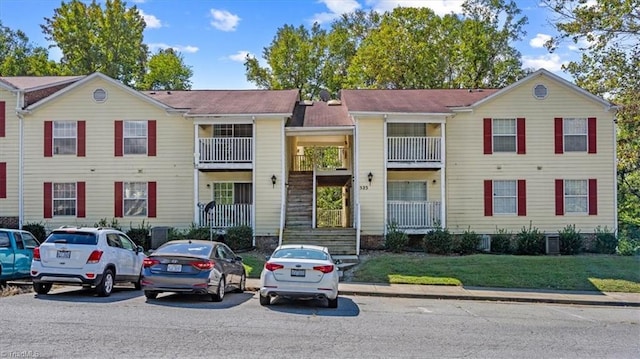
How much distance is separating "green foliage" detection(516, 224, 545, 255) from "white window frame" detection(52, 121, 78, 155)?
19056mm

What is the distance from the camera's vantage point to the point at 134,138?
24.8 m

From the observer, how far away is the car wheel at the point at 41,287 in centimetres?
1300

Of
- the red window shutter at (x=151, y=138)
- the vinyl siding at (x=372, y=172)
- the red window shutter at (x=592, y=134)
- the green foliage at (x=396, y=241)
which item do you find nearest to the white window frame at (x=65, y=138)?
the red window shutter at (x=151, y=138)

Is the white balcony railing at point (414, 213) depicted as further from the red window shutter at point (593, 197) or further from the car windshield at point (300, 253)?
the car windshield at point (300, 253)

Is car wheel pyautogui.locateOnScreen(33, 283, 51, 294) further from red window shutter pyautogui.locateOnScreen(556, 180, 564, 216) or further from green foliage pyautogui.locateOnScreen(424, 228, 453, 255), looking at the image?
red window shutter pyautogui.locateOnScreen(556, 180, 564, 216)

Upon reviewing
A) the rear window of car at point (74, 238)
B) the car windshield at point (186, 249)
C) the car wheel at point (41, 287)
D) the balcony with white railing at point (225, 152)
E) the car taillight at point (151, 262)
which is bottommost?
the car wheel at point (41, 287)

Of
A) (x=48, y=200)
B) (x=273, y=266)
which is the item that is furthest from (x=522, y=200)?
(x=48, y=200)

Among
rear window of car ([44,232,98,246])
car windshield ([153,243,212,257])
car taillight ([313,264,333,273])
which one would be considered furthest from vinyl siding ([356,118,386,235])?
rear window of car ([44,232,98,246])

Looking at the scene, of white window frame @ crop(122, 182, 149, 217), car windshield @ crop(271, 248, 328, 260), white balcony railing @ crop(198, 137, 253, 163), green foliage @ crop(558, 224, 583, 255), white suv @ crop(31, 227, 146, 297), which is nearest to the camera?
white suv @ crop(31, 227, 146, 297)

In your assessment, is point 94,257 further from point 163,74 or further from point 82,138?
point 163,74

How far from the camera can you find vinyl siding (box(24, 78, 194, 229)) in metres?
24.6

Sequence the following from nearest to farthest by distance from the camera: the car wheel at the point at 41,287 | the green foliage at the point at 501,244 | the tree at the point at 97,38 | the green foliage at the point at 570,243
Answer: the car wheel at the point at 41,287 < the green foliage at the point at 570,243 < the green foliage at the point at 501,244 < the tree at the point at 97,38

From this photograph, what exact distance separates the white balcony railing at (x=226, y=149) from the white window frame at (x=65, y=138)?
561 cm

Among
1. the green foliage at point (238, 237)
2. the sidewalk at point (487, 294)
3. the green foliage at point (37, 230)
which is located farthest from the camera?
the green foliage at point (37, 230)
